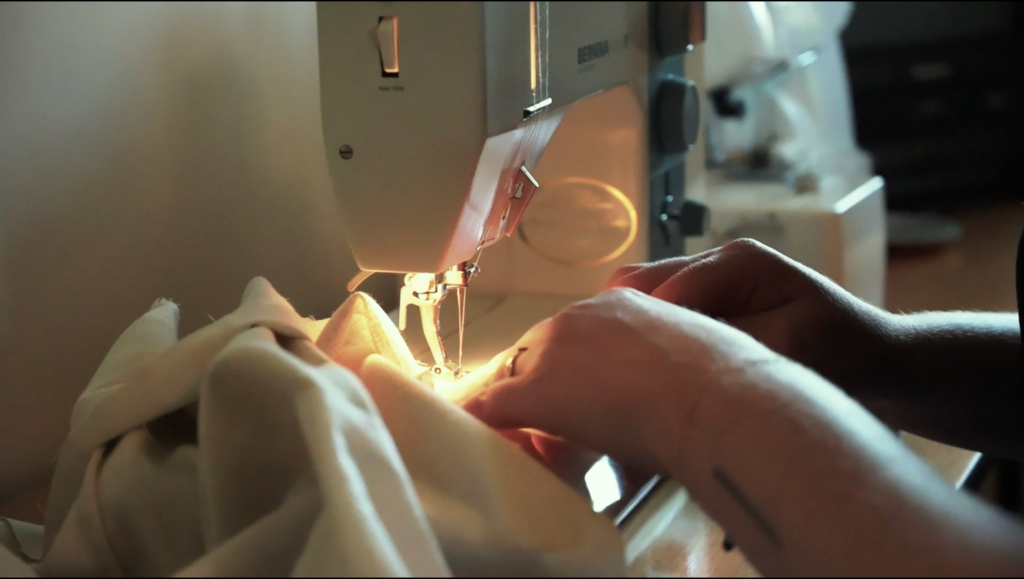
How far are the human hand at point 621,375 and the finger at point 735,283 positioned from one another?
0.15 metres

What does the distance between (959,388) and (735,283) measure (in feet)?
0.64

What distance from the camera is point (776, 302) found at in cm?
66

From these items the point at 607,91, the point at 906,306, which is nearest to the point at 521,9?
the point at 607,91

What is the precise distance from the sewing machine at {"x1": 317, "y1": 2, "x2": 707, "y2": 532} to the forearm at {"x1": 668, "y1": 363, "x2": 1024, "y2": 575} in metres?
0.12

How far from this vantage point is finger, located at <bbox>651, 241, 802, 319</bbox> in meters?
0.64

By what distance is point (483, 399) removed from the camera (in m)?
0.51

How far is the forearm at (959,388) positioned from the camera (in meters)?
0.69

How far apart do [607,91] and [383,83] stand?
328 mm

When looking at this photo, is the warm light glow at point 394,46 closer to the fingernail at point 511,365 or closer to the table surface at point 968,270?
the fingernail at point 511,365

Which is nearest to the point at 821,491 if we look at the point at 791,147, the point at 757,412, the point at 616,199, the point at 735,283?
the point at 757,412

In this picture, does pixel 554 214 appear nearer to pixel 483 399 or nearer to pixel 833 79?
pixel 483 399

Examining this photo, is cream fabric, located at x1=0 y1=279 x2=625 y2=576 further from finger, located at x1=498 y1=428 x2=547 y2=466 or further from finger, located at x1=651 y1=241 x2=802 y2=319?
finger, located at x1=651 y1=241 x2=802 y2=319

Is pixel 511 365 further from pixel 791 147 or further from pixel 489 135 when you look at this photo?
pixel 791 147

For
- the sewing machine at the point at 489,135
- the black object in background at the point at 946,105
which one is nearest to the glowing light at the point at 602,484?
the sewing machine at the point at 489,135
